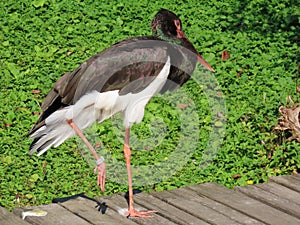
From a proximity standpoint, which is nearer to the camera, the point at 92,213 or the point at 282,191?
the point at 92,213

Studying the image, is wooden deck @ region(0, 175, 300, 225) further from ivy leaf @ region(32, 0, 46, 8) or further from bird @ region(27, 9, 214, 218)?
ivy leaf @ region(32, 0, 46, 8)

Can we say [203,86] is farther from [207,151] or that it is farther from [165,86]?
[165,86]

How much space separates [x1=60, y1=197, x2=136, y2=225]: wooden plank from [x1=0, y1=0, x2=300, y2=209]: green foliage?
23.8 inches

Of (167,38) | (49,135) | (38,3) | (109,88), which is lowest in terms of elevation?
(49,135)

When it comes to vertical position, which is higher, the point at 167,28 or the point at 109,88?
the point at 167,28

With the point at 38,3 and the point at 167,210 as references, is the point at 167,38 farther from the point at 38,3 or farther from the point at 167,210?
the point at 38,3

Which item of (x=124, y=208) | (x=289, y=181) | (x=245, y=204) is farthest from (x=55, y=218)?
(x=289, y=181)

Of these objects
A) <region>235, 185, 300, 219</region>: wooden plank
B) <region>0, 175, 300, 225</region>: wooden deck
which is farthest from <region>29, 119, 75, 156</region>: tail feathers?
<region>235, 185, 300, 219</region>: wooden plank

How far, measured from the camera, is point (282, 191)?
18.5ft

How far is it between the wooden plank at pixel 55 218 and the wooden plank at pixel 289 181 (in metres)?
1.55

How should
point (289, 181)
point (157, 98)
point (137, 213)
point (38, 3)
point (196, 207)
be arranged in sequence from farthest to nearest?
point (38, 3), point (157, 98), point (289, 181), point (196, 207), point (137, 213)

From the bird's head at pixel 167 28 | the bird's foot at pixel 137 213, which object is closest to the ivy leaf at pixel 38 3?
Answer: the bird's head at pixel 167 28

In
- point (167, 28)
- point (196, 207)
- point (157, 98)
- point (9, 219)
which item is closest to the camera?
point (9, 219)

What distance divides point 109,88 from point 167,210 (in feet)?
2.93
